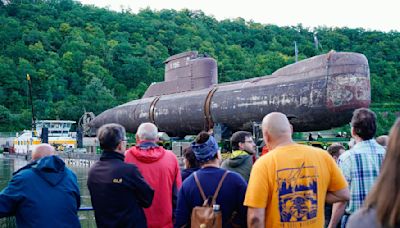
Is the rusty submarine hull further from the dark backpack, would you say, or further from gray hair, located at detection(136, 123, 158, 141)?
the dark backpack

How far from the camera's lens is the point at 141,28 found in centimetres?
8712

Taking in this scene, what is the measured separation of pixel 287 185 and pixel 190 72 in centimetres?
1990

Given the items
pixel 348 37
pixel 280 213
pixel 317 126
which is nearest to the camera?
pixel 280 213

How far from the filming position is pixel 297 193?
3.94m

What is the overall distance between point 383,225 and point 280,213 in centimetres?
198

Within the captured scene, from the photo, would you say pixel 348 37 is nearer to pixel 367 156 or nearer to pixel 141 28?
pixel 141 28

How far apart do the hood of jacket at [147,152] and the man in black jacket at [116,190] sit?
37cm

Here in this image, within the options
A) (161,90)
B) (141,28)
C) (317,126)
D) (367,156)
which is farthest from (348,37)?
(367,156)

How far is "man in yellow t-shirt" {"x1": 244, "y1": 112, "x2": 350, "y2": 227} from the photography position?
3900 mm

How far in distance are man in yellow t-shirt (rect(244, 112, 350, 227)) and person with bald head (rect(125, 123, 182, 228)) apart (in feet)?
4.61

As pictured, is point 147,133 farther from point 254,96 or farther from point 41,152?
point 254,96

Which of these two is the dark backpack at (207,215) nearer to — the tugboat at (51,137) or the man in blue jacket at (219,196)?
the man in blue jacket at (219,196)

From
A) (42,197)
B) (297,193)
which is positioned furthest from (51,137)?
(297,193)

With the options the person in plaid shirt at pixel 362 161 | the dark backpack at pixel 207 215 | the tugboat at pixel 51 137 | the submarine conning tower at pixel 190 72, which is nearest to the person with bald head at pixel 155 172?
the dark backpack at pixel 207 215
